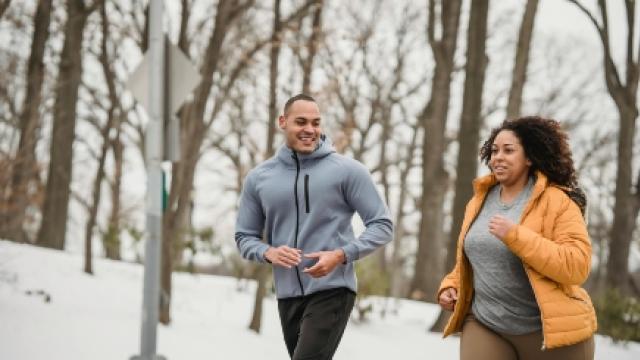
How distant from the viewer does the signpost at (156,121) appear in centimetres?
646

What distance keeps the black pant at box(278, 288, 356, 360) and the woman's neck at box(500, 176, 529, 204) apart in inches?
37.9

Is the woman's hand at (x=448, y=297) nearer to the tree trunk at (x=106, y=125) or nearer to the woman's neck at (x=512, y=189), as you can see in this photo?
the woman's neck at (x=512, y=189)

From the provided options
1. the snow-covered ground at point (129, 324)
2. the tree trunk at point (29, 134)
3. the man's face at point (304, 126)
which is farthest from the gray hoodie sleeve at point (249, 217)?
the tree trunk at point (29, 134)

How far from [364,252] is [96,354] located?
17.3 feet

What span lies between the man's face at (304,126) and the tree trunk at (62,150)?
1342cm

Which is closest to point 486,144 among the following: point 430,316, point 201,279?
point 430,316

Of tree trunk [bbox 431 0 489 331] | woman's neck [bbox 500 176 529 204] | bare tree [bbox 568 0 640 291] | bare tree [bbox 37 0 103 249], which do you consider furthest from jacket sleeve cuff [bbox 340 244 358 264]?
bare tree [bbox 37 0 103 249]

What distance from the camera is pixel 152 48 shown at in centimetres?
661

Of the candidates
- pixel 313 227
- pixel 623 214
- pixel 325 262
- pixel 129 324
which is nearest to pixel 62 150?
pixel 129 324

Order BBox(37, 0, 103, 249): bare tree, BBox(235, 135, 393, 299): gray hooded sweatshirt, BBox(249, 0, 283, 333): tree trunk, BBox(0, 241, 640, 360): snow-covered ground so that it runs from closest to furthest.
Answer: BBox(235, 135, 393, 299): gray hooded sweatshirt < BBox(0, 241, 640, 360): snow-covered ground < BBox(249, 0, 283, 333): tree trunk < BBox(37, 0, 103, 249): bare tree

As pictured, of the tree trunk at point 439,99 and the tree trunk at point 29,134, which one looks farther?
the tree trunk at point 439,99

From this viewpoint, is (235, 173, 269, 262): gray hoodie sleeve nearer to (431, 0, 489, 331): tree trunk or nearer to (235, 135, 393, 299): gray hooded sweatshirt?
(235, 135, 393, 299): gray hooded sweatshirt

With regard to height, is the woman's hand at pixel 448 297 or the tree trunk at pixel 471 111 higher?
the tree trunk at pixel 471 111

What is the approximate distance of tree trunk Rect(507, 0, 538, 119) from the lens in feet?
37.1
